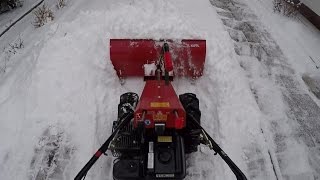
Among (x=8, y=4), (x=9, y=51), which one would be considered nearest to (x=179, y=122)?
(x=9, y=51)

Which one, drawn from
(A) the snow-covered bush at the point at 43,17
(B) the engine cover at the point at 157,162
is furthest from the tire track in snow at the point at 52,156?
(A) the snow-covered bush at the point at 43,17

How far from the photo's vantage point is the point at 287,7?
7746mm

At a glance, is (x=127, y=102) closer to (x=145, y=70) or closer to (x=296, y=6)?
(x=145, y=70)

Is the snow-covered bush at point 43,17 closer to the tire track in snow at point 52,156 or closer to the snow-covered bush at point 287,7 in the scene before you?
the tire track in snow at point 52,156

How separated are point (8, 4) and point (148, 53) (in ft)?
17.6

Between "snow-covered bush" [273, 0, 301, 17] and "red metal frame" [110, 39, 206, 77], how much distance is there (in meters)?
3.21

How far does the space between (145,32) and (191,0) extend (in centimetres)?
196

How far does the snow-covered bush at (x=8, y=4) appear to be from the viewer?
8.88 m

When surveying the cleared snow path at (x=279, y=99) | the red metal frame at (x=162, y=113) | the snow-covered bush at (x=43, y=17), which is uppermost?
the red metal frame at (x=162, y=113)

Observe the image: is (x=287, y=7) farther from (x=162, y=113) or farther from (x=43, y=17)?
(x=43, y=17)

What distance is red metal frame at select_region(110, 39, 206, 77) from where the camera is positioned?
552cm

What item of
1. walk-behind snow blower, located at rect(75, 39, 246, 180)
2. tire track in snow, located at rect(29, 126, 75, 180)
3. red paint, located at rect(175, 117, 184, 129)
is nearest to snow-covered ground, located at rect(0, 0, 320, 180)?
tire track in snow, located at rect(29, 126, 75, 180)

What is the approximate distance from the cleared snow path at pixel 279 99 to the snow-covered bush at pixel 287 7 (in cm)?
64

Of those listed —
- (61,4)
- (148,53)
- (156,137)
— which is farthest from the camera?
(61,4)
